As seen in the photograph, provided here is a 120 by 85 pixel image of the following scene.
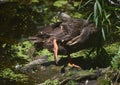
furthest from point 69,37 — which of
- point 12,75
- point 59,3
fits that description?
point 59,3

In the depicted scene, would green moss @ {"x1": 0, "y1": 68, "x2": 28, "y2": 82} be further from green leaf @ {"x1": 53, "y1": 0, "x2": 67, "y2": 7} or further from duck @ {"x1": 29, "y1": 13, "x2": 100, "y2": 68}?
green leaf @ {"x1": 53, "y1": 0, "x2": 67, "y2": 7}

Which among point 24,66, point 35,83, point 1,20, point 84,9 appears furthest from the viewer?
point 84,9

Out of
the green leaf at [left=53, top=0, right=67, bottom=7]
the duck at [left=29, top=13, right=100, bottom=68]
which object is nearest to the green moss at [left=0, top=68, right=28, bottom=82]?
the duck at [left=29, top=13, right=100, bottom=68]

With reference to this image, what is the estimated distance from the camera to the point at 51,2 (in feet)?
36.5

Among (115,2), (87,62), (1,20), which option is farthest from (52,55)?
(1,20)

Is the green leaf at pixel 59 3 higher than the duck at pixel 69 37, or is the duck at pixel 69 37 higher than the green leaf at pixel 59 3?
the duck at pixel 69 37

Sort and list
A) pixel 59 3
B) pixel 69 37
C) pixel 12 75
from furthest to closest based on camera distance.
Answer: pixel 59 3 → pixel 12 75 → pixel 69 37

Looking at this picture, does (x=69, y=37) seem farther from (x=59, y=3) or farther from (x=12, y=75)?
(x=59, y=3)

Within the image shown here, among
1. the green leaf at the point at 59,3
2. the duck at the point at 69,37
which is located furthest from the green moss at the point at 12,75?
the green leaf at the point at 59,3

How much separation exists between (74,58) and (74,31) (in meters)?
0.74

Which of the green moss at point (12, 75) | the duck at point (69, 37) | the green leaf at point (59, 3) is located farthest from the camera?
the green leaf at point (59, 3)

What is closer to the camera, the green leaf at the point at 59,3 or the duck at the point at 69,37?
the duck at the point at 69,37

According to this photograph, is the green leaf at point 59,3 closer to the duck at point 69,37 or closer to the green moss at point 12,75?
the duck at point 69,37

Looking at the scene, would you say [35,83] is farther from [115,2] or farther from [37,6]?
[37,6]
